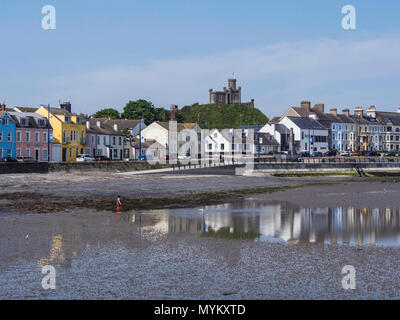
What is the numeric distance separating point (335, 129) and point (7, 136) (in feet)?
313

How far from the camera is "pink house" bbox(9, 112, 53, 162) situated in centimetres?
8344

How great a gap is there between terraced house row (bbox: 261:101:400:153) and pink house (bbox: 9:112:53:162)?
62.9 m

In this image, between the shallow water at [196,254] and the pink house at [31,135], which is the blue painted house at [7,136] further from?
the shallow water at [196,254]

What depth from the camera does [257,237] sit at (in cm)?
2372

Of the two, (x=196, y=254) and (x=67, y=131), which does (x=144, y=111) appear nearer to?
(x=67, y=131)

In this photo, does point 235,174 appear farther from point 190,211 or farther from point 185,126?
point 185,126

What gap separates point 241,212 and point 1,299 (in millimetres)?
20984

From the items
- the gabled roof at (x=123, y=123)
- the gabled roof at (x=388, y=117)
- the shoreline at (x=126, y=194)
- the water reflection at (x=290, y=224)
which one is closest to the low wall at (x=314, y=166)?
the shoreline at (x=126, y=194)

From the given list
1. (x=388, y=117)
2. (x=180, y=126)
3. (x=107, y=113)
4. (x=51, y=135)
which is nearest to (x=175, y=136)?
(x=180, y=126)

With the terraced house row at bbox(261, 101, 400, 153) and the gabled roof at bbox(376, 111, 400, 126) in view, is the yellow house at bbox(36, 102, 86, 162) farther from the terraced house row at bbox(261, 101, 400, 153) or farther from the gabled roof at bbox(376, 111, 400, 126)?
the gabled roof at bbox(376, 111, 400, 126)

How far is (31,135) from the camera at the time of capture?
84.8 meters

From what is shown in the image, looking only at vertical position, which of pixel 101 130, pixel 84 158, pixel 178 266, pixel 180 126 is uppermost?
pixel 180 126

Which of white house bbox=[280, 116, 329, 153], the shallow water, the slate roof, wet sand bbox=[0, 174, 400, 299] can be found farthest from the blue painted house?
the slate roof
